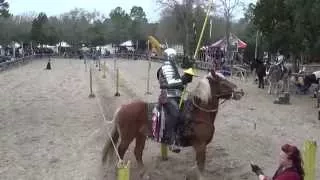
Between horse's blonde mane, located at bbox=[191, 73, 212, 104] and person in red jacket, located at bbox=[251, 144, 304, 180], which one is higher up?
horse's blonde mane, located at bbox=[191, 73, 212, 104]

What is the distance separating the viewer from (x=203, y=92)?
983 centimetres

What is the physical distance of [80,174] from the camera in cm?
1046

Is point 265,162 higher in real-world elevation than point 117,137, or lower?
lower

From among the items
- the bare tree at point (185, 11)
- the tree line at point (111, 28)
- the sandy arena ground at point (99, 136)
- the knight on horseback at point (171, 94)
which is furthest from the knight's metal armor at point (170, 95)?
the bare tree at point (185, 11)

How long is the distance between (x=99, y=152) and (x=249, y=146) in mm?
3612

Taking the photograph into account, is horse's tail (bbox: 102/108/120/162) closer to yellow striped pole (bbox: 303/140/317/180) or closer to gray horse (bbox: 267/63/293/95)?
yellow striped pole (bbox: 303/140/317/180)

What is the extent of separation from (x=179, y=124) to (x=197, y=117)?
35 centimetres

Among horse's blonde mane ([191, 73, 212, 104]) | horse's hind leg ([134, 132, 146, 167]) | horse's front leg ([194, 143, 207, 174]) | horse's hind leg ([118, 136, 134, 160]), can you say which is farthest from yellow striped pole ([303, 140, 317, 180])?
horse's hind leg ([118, 136, 134, 160])

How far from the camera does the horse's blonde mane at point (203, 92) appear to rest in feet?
32.1

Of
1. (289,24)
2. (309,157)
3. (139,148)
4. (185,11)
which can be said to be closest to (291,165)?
(309,157)

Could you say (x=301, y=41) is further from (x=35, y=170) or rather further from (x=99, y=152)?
(x=35, y=170)

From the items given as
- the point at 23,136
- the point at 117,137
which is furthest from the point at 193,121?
the point at 23,136

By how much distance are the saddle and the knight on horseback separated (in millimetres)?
57

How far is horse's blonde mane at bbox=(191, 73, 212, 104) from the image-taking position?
32.1 feet
